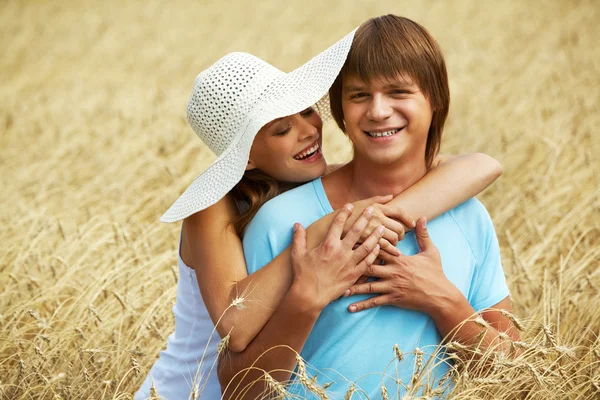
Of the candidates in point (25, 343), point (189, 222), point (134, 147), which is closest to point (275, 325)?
point (189, 222)

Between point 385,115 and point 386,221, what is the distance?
0.32m

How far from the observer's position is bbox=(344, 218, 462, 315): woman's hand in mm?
2410

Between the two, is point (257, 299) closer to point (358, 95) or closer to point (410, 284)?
point (410, 284)

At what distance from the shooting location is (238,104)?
2.69 meters

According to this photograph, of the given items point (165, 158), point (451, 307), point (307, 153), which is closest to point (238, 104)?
point (307, 153)

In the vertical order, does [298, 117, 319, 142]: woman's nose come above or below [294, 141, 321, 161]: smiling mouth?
above

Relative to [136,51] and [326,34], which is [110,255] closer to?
[136,51]

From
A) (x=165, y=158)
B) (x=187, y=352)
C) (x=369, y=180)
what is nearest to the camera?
(x=369, y=180)

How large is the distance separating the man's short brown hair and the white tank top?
93 centimetres

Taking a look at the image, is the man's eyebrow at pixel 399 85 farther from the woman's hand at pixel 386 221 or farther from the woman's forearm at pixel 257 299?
the woman's forearm at pixel 257 299

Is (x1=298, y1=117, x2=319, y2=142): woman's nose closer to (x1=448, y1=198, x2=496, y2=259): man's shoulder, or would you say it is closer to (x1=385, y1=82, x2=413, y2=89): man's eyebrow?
(x1=385, y1=82, x2=413, y2=89): man's eyebrow

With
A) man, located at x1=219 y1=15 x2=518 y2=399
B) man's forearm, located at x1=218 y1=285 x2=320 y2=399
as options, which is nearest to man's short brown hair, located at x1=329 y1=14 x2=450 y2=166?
man, located at x1=219 y1=15 x2=518 y2=399

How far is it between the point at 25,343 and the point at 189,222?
984mm

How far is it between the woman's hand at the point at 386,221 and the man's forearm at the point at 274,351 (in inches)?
11.5
